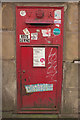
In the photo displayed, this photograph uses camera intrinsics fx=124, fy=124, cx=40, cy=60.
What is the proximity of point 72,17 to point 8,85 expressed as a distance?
215 cm

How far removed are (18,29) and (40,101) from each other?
1760mm

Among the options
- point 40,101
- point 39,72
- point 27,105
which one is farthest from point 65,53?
point 27,105

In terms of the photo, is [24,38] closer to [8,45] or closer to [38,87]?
[8,45]

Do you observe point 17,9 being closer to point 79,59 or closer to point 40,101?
point 79,59

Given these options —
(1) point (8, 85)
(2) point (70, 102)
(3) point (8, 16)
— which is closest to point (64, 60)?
(2) point (70, 102)

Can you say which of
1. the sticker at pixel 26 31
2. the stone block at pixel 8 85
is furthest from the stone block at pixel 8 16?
the stone block at pixel 8 85

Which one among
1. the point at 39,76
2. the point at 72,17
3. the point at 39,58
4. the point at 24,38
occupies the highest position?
the point at 72,17

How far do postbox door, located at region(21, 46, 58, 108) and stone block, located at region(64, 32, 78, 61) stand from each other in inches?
10.0

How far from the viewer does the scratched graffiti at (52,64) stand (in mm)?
2826

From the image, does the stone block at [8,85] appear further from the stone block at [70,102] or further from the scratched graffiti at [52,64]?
the stone block at [70,102]

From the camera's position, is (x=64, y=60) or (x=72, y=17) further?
(x=64, y=60)

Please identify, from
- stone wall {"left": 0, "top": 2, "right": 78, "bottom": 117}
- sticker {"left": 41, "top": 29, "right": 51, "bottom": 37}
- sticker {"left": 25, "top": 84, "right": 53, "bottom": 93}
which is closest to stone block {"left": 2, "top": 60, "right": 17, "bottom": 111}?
stone wall {"left": 0, "top": 2, "right": 78, "bottom": 117}

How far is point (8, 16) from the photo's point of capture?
2.77 m

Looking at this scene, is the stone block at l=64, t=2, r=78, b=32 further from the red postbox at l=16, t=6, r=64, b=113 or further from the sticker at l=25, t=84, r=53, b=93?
the sticker at l=25, t=84, r=53, b=93
